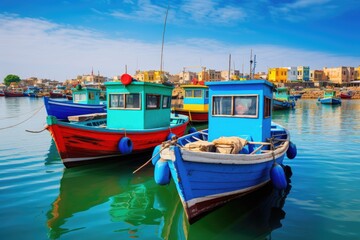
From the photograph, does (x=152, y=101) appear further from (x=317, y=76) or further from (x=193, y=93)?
(x=317, y=76)

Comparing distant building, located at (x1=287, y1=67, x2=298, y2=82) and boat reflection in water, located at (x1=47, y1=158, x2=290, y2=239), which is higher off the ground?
distant building, located at (x1=287, y1=67, x2=298, y2=82)

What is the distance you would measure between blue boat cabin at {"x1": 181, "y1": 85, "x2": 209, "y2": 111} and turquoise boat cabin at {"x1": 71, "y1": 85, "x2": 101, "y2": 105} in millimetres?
7998

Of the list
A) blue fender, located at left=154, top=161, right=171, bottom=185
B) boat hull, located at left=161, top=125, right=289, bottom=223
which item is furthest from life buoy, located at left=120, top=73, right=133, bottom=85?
boat hull, located at left=161, top=125, right=289, bottom=223

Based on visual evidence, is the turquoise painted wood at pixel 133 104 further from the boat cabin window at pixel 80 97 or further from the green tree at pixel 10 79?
the green tree at pixel 10 79

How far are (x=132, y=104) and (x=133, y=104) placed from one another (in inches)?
1.9

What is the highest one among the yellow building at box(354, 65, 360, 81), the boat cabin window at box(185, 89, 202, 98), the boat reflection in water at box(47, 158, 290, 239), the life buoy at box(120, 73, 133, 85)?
the yellow building at box(354, 65, 360, 81)

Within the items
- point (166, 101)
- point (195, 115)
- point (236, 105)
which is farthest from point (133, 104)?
point (195, 115)

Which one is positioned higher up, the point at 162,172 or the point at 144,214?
the point at 162,172

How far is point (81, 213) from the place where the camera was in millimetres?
6691

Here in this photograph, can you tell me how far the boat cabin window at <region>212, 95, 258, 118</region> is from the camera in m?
7.88

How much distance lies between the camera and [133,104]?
453 inches

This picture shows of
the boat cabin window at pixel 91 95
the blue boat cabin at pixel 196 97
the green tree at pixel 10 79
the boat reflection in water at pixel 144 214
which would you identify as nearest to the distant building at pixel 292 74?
the blue boat cabin at pixel 196 97

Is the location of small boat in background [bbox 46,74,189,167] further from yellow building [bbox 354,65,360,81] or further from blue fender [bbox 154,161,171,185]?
yellow building [bbox 354,65,360,81]

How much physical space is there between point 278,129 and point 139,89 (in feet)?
21.0
